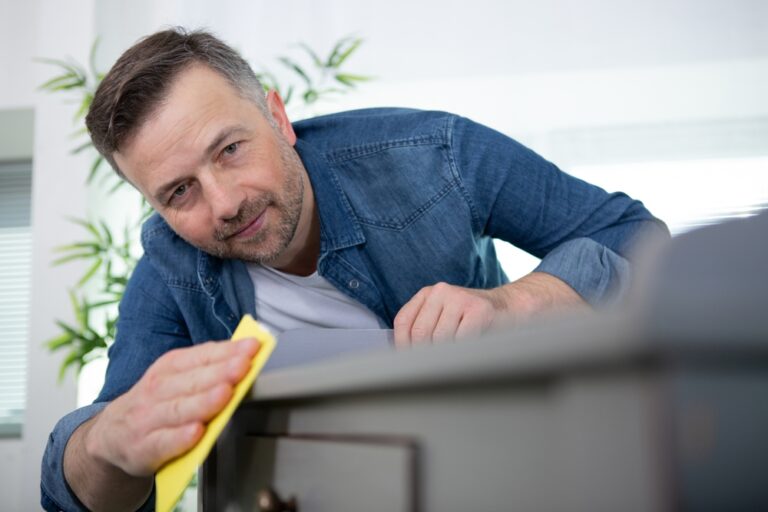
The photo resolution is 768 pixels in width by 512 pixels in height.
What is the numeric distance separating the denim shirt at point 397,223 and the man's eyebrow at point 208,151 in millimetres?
143

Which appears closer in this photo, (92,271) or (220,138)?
(220,138)

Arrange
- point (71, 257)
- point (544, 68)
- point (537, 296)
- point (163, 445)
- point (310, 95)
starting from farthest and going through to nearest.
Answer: point (544, 68) → point (310, 95) → point (71, 257) → point (537, 296) → point (163, 445)

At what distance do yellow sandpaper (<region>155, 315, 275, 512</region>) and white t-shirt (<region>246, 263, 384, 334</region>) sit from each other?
2.37 ft

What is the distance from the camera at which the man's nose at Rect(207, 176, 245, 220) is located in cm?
114

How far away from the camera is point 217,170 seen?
1.16 meters

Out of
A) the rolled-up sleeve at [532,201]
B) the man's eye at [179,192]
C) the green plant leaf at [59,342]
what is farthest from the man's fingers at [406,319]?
the green plant leaf at [59,342]

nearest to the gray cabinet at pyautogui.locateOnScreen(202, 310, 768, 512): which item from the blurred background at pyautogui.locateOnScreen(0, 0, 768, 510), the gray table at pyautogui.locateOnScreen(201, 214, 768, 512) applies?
the gray table at pyautogui.locateOnScreen(201, 214, 768, 512)

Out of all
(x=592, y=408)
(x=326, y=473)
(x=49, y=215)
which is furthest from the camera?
(x=49, y=215)

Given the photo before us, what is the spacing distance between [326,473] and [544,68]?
9.85ft

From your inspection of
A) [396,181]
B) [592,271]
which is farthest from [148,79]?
[592,271]

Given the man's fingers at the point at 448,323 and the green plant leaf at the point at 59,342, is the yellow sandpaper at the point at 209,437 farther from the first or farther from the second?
the green plant leaf at the point at 59,342

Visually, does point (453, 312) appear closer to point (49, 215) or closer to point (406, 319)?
point (406, 319)

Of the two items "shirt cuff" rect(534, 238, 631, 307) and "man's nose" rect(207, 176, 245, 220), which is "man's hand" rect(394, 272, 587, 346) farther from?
"man's nose" rect(207, 176, 245, 220)

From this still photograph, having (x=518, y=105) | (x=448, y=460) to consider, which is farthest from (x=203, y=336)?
(x=518, y=105)
